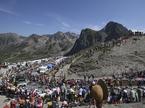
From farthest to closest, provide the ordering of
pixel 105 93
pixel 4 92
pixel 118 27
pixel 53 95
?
pixel 118 27 < pixel 4 92 < pixel 53 95 < pixel 105 93

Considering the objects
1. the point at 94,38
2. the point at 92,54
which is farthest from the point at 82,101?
the point at 94,38

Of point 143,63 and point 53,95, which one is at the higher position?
point 143,63

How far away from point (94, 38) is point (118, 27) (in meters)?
27.4


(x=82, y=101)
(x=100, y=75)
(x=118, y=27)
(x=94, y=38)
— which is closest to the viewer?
(x=82, y=101)

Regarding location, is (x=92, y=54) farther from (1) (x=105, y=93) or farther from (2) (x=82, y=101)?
(1) (x=105, y=93)

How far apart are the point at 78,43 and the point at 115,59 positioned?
338 ft

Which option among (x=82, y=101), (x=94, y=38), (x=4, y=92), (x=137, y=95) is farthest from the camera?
(x=94, y=38)

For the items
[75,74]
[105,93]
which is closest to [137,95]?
[105,93]

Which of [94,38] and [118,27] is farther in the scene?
[94,38]

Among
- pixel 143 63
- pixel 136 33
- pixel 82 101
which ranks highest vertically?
pixel 136 33

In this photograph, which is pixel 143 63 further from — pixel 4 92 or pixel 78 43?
pixel 78 43

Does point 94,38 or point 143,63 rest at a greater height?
point 94,38

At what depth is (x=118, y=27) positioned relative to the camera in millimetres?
136375

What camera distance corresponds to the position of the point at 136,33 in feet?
255
